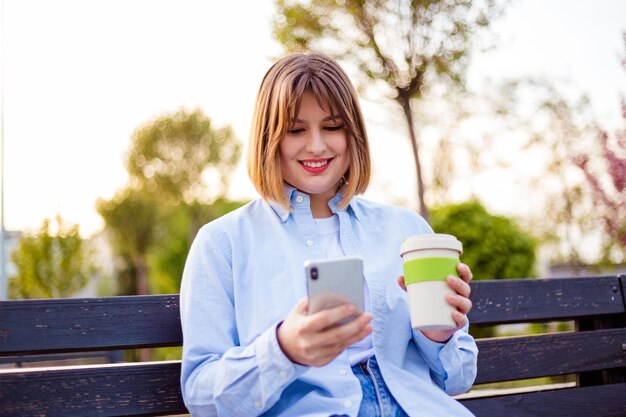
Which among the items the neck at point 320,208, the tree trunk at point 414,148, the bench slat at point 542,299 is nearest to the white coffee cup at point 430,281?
the neck at point 320,208

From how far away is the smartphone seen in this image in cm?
136

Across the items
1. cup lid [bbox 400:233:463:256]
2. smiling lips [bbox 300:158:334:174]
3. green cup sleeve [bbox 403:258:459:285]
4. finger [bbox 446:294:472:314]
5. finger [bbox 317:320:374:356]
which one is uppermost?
smiling lips [bbox 300:158:334:174]

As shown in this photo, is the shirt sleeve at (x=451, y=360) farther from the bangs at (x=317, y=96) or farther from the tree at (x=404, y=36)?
the tree at (x=404, y=36)

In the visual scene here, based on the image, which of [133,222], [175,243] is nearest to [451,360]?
[133,222]

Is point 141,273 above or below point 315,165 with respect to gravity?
below

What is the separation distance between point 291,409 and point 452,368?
1.63ft

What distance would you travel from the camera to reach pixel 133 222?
941 inches

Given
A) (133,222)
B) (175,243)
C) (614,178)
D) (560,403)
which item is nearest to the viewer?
(560,403)

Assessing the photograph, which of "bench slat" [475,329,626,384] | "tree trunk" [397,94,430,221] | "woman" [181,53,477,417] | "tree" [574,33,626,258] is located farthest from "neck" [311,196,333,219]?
"tree trunk" [397,94,430,221]

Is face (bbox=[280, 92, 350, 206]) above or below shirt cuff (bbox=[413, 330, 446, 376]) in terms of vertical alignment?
above

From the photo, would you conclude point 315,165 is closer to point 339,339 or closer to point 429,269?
point 429,269

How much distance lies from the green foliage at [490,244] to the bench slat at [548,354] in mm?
6279

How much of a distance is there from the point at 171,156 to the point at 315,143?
909 inches

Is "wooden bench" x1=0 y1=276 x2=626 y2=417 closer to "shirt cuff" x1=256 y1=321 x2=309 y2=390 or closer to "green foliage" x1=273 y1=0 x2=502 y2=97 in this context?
"shirt cuff" x1=256 y1=321 x2=309 y2=390
